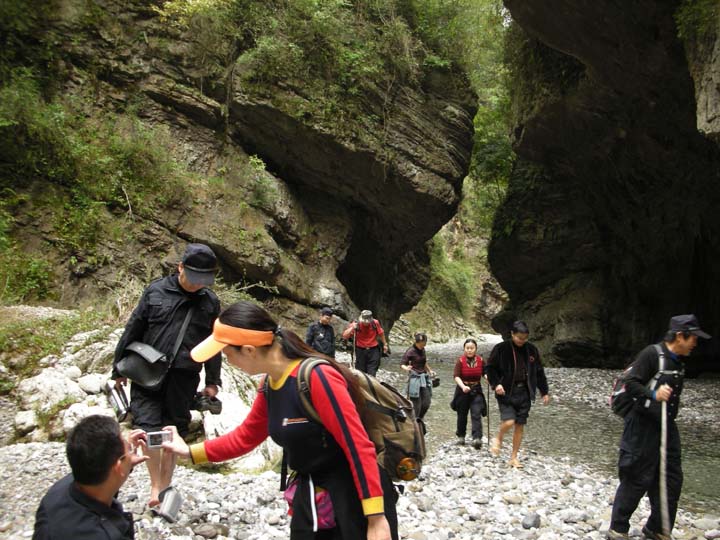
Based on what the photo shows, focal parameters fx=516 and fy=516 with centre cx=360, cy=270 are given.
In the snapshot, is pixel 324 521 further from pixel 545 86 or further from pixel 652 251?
pixel 652 251

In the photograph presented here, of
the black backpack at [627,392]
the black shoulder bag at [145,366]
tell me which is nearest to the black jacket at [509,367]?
the black backpack at [627,392]

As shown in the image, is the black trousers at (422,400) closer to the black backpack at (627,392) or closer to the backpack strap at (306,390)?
the black backpack at (627,392)

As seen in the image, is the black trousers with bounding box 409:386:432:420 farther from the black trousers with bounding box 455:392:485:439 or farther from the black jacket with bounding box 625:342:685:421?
the black jacket with bounding box 625:342:685:421

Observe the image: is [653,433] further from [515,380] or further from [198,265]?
[198,265]

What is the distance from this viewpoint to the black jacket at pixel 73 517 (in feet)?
5.43

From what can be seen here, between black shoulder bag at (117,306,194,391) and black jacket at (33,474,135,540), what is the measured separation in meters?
1.84

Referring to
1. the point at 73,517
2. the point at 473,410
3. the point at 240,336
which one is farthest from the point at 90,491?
the point at 473,410

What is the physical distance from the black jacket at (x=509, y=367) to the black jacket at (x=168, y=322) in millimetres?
4045

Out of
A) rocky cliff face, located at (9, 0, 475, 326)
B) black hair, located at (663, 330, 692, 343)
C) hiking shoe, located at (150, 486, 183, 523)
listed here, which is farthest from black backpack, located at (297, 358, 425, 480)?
rocky cliff face, located at (9, 0, 475, 326)

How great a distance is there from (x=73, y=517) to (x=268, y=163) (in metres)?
18.1

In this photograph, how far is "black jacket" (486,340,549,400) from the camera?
21.6 feet

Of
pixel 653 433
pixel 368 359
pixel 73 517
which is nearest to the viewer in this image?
pixel 73 517

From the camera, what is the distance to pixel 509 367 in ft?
21.6

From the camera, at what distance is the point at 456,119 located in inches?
793
